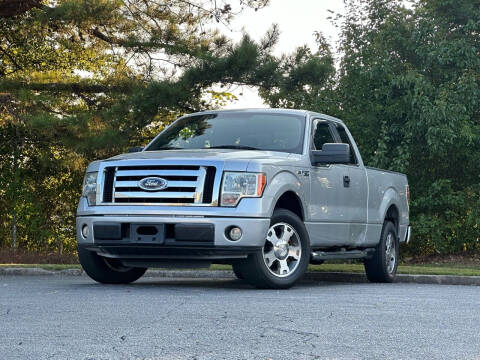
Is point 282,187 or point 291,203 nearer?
point 282,187

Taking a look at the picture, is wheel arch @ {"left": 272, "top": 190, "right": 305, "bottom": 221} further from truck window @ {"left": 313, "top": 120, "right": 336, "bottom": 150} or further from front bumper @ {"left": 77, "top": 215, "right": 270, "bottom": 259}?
truck window @ {"left": 313, "top": 120, "right": 336, "bottom": 150}

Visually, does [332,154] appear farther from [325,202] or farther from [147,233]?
[147,233]

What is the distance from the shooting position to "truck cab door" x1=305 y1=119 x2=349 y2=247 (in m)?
11.1

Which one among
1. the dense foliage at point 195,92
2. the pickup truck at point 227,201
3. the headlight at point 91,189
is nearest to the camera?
the pickup truck at point 227,201

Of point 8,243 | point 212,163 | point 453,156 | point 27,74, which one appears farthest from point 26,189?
point 212,163

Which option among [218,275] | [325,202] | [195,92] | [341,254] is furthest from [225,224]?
[195,92]

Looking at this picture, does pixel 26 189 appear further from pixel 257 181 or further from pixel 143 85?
pixel 257 181

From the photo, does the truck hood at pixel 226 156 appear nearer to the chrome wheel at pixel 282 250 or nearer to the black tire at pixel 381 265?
the chrome wheel at pixel 282 250

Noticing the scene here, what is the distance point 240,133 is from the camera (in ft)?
36.9

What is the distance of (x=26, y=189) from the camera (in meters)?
19.6

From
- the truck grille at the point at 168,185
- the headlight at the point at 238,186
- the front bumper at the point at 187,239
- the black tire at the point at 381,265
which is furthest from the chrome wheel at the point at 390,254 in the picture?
the truck grille at the point at 168,185

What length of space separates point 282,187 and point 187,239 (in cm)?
127

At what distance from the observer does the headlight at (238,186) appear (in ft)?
32.4

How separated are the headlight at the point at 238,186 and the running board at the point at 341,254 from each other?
4.92 feet
